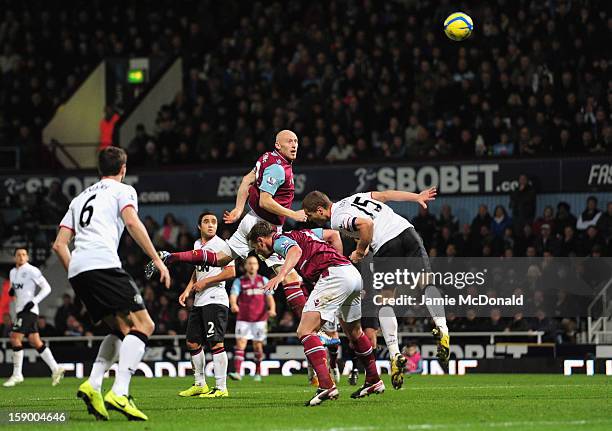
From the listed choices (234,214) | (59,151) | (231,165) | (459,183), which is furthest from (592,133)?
(59,151)

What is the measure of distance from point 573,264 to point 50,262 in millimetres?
12991

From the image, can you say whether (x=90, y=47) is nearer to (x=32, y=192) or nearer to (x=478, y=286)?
(x=32, y=192)

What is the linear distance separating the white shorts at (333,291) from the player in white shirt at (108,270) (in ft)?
7.33

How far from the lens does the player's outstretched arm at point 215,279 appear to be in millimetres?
13727

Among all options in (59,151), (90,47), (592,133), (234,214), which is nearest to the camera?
(234,214)

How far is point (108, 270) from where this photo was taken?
967cm

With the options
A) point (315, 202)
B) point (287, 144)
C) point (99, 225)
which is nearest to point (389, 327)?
point (315, 202)

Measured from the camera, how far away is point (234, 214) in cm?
1366

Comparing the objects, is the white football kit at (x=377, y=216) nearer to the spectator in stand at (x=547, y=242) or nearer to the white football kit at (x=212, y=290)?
the white football kit at (x=212, y=290)

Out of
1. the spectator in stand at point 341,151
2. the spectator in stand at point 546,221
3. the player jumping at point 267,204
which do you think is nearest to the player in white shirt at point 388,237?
the player jumping at point 267,204

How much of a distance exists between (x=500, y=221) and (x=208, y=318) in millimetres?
10219

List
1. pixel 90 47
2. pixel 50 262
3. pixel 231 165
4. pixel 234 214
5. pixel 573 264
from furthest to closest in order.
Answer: pixel 90 47
pixel 50 262
pixel 231 165
pixel 573 264
pixel 234 214

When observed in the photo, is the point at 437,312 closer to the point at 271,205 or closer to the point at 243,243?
the point at 271,205

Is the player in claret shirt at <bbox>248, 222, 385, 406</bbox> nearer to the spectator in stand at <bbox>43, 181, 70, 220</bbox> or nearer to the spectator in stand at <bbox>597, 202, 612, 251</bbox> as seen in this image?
the spectator in stand at <bbox>597, 202, 612, 251</bbox>
